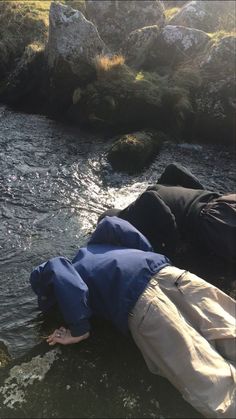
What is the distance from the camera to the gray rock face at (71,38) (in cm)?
1653

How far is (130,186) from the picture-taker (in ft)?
35.3

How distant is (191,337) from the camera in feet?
15.2

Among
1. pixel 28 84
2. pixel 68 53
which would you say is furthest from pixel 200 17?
pixel 28 84

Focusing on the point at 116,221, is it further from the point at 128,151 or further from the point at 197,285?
the point at 128,151

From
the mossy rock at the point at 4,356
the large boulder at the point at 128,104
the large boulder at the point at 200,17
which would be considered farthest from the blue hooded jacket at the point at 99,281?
the large boulder at the point at 200,17

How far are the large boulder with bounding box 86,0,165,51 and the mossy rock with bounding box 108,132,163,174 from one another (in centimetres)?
1054

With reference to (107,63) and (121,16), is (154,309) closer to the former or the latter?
(107,63)

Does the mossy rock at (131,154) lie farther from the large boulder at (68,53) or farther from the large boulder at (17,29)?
the large boulder at (17,29)

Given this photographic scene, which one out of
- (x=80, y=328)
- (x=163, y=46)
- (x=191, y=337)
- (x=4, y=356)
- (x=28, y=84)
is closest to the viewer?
(x=191, y=337)

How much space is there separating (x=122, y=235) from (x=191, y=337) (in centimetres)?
169

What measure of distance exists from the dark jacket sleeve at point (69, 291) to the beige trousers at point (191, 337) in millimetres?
593

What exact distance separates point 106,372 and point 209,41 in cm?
1592

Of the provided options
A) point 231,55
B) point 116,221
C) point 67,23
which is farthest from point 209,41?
point 116,221

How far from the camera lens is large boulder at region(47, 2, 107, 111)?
16.5 metres
